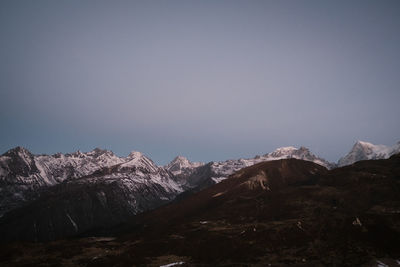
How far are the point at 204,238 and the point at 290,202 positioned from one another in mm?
73657

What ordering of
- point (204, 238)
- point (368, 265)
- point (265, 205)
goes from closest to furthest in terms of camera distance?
point (368, 265) < point (204, 238) < point (265, 205)

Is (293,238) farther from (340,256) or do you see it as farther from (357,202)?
(357,202)

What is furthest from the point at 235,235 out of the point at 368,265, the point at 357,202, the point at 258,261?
the point at 357,202

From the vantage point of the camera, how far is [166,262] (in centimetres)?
10100

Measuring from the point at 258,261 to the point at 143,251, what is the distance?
47177 mm

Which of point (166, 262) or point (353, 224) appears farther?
point (353, 224)

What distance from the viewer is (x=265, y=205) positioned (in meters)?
192

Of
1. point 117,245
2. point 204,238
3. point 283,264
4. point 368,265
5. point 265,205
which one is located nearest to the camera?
point 368,265

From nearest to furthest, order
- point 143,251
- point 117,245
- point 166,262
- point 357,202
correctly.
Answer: point 166,262 → point 143,251 → point 117,245 → point 357,202

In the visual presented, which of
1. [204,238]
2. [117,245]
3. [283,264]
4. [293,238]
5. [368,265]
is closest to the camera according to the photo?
[368,265]

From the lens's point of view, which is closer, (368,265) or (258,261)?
(368,265)

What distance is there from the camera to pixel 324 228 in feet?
385

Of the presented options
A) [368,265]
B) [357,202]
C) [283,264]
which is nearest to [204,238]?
[283,264]

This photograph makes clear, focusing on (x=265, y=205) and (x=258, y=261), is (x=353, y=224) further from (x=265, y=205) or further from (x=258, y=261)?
(x=265, y=205)
